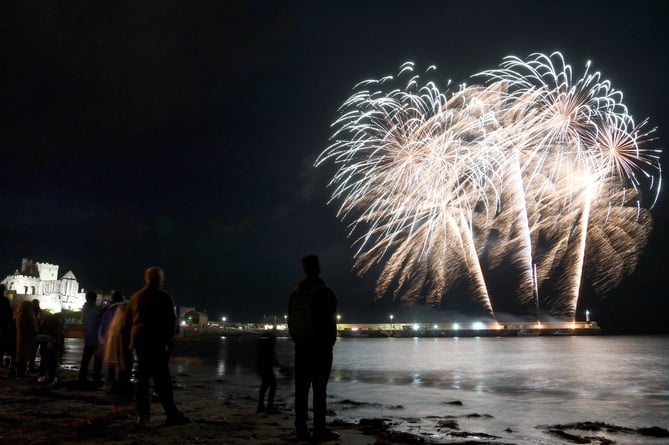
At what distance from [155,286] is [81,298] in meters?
152

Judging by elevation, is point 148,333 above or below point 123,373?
above

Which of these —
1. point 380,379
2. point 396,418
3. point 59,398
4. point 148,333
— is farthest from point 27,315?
point 380,379

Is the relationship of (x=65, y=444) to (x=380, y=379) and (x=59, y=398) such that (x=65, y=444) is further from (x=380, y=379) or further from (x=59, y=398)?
(x=380, y=379)

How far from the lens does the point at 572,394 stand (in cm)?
1725

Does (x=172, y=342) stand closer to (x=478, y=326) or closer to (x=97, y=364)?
(x=97, y=364)

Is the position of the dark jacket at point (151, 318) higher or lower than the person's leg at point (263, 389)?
higher

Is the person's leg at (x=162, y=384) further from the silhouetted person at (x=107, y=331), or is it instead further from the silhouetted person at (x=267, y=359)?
the silhouetted person at (x=267, y=359)

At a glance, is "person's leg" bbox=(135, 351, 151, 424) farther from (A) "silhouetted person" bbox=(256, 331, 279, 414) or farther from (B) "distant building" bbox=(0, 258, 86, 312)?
(B) "distant building" bbox=(0, 258, 86, 312)

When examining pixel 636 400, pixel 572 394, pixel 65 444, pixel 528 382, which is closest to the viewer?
pixel 65 444

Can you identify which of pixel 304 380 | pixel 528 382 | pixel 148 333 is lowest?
pixel 528 382

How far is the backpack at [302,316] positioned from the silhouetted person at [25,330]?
8.49 meters

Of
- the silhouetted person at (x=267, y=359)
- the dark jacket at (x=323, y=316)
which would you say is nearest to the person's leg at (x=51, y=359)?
the silhouetted person at (x=267, y=359)

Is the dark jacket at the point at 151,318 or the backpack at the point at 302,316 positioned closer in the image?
the backpack at the point at 302,316

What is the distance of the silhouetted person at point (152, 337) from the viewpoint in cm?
693
